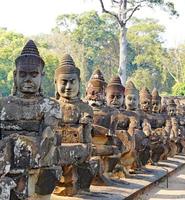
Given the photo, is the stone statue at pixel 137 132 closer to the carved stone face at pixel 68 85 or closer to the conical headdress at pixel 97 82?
the conical headdress at pixel 97 82

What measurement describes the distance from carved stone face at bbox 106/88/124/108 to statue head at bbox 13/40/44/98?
11.8 feet

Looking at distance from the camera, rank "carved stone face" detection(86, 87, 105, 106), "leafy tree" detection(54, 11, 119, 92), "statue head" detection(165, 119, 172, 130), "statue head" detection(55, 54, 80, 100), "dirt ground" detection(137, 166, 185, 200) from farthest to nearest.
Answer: "leafy tree" detection(54, 11, 119, 92) < "statue head" detection(165, 119, 172, 130) < "carved stone face" detection(86, 87, 105, 106) < "dirt ground" detection(137, 166, 185, 200) < "statue head" detection(55, 54, 80, 100)

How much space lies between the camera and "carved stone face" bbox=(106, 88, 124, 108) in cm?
887

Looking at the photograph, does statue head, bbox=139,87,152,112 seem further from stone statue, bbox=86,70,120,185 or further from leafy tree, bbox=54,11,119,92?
leafy tree, bbox=54,11,119,92

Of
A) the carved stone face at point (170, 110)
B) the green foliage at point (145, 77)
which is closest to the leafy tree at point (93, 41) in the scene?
the green foliage at point (145, 77)

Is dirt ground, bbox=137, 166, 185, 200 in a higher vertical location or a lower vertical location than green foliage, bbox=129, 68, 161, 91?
lower

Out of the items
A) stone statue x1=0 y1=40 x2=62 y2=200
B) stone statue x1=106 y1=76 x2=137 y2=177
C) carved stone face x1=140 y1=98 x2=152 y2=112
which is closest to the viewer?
stone statue x1=0 y1=40 x2=62 y2=200

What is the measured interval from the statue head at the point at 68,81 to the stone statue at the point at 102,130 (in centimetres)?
96

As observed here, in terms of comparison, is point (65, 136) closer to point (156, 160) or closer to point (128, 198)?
point (128, 198)

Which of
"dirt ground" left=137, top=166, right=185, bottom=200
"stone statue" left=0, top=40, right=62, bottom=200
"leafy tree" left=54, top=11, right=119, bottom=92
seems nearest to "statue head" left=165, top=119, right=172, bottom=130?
"dirt ground" left=137, top=166, right=185, bottom=200

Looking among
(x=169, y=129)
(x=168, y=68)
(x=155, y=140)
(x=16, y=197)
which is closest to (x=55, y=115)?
(x=16, y=197)

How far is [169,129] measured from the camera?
1291 centimetres

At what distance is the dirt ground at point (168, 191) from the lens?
7.57 metres

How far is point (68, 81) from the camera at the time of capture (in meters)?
6.41
